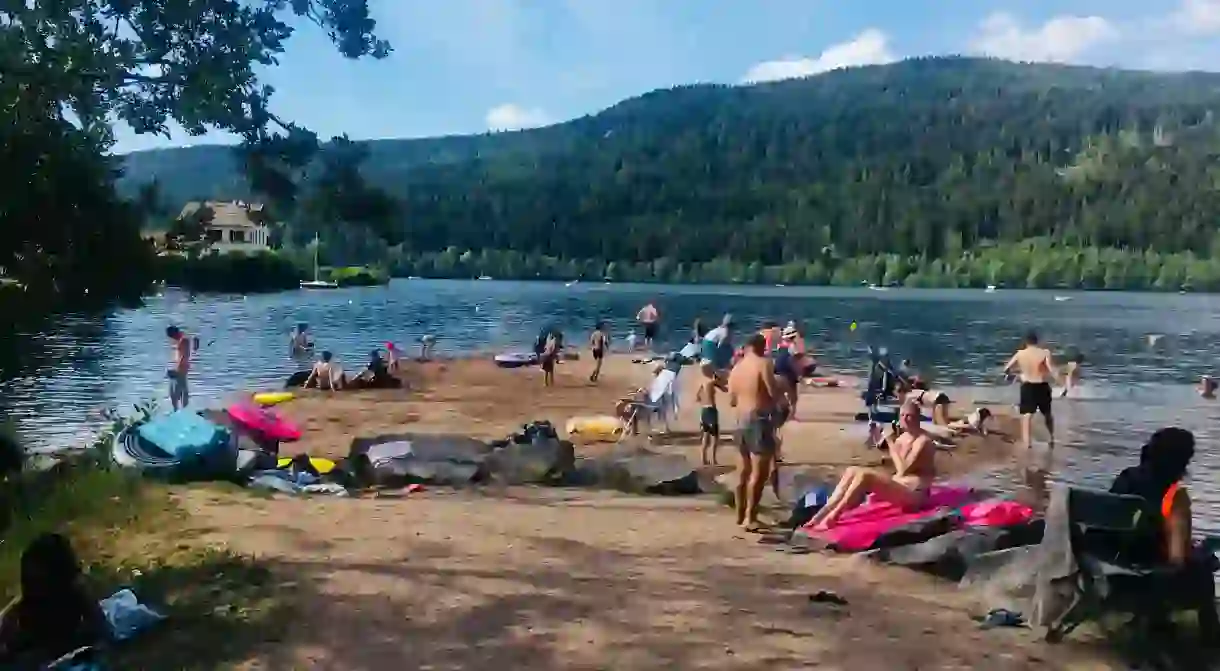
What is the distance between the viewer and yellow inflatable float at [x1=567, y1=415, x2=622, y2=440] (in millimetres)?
17375

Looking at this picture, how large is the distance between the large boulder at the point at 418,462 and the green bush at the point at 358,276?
114 m

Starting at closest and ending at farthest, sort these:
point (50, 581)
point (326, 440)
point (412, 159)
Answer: point (50, 581) → point (326, 440) → point (412, 159)

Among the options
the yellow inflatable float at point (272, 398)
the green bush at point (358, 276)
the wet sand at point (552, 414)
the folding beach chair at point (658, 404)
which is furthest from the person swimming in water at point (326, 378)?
the green bush at point (358, 276)

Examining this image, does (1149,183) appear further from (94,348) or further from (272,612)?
(272,612)

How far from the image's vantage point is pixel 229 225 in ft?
21.5

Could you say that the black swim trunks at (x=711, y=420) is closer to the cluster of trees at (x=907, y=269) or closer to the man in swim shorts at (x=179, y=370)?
the man in swim shorts at (x=179, y=370)

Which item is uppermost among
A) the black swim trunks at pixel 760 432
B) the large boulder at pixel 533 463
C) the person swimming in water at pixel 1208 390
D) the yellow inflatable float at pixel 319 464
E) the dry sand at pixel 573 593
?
the black swim trunks at pixel 760 432

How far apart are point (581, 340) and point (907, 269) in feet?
414

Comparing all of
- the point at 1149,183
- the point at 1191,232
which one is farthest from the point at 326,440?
the point at 1149,183

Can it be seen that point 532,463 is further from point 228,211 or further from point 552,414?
point 552,414

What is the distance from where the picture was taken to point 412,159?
196000 millimetres

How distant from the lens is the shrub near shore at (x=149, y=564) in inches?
241

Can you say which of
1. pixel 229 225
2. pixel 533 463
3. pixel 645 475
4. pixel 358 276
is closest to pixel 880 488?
pixel 645 475

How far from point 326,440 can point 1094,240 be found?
16310 centimetres
